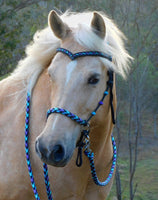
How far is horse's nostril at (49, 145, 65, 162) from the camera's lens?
1.94 m

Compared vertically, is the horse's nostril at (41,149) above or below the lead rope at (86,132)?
above

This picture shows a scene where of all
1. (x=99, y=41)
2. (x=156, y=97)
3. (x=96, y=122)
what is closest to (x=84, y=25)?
(x=99, y=41)

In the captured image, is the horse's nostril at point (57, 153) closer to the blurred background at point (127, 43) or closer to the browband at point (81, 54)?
the browband at point (81, 54)

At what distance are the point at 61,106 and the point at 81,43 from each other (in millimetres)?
557

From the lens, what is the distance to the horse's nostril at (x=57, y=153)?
1.94 metres

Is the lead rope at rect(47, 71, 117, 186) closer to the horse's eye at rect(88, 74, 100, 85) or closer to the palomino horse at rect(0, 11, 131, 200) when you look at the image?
the palomino horse at rect(0, 11, 131, 200)

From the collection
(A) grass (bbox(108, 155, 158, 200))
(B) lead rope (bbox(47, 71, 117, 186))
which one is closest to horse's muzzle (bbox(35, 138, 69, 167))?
(B) lead rope (bbox(47, 71, 117, 186))

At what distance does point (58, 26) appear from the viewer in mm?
2436

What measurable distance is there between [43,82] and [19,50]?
6395 mm

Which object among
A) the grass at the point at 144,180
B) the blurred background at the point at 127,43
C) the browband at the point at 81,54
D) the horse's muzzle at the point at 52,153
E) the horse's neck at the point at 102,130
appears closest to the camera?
the horse's muzzle at the point at 52,153

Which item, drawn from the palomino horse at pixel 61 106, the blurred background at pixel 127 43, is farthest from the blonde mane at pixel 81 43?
the blurred background at pixel 127 43

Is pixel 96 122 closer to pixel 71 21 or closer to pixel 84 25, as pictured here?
pixel 84 25

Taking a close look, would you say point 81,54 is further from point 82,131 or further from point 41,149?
point 41,149

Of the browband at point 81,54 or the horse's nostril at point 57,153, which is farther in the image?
the browband at point 81,54
